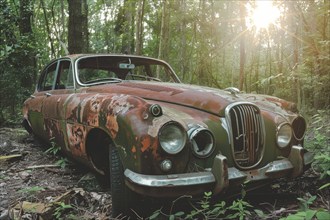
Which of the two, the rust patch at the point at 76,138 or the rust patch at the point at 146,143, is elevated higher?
the rust patch at the point at 146,143

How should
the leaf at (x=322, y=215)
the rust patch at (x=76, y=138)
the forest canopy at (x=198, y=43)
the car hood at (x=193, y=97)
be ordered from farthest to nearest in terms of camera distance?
the forest canopy at (x=198, y=43), the rust patch at (x=76, y=138), the car hood at (x=193, y=97), the leaf at (x=322, y=215)

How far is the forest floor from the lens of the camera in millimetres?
3117

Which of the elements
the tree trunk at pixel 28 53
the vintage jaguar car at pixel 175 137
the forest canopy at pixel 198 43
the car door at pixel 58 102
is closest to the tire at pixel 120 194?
the vintage jaguar car at pixel 175 137

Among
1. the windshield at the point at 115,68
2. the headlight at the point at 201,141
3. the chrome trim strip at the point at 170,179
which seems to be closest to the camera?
the chrome trim strip at the point at 170,179

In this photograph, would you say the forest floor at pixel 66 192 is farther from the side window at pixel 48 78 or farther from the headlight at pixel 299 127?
the side window at pixel 48 78

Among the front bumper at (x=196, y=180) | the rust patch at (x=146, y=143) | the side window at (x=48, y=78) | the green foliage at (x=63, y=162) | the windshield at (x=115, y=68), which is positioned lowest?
the green foliage at (x=63, y=162)

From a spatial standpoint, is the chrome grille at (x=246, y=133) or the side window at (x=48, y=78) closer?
the chrome grille at (x=246, y=133)

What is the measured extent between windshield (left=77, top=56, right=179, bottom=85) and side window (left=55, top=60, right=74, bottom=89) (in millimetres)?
170

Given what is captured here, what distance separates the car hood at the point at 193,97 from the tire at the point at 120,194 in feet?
3.08

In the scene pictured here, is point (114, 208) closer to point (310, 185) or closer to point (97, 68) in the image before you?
point (310, 185)

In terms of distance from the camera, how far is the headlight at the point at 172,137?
2.82m

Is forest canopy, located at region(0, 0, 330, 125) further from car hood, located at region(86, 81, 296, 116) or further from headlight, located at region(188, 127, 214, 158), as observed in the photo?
headlight, located at region(188, 127, 214, 158)

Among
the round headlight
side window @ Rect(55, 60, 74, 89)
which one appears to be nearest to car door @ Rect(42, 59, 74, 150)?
side window @ Rect(55, 60, 74, 89)

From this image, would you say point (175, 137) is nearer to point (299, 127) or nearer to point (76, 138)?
point (76, 138)
